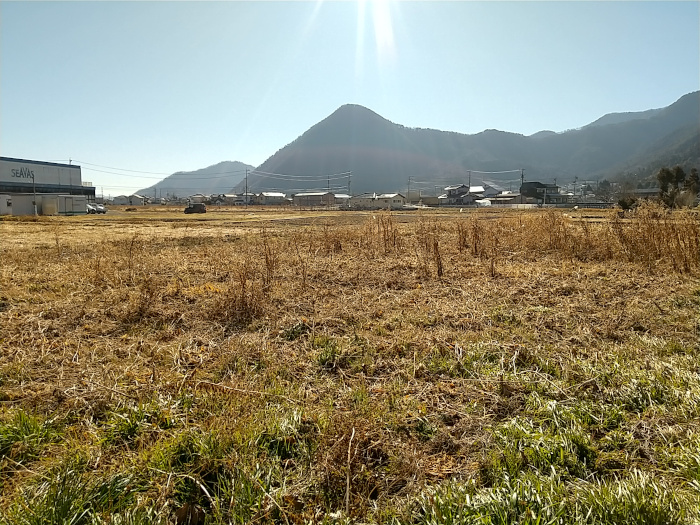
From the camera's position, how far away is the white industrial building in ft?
144

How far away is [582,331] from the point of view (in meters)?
4.54

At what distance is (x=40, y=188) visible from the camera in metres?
59.8

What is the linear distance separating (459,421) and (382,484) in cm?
88

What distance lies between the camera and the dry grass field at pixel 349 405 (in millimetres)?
1935

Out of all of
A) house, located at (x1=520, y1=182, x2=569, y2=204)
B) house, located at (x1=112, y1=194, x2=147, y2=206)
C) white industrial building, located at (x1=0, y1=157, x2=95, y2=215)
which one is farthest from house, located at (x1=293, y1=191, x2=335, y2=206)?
white industrial building, located at (x1=0, y1=157, x2=95, y2=215)

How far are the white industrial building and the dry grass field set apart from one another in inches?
1978

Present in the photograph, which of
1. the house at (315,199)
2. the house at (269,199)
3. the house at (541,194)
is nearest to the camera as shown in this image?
the house at (541,194)

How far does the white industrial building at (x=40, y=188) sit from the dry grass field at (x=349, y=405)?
50251 millimetres

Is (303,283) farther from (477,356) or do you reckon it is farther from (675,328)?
(675,328)

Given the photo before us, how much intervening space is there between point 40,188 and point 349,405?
250ft

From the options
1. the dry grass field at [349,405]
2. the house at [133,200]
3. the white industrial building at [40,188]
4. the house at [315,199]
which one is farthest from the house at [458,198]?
the dry grass field at [349,405]

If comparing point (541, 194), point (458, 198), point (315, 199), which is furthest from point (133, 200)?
point (541, 194)

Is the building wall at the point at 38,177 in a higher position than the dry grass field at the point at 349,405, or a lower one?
higher

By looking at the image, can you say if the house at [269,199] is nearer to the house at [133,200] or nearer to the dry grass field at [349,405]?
the house at [133,200]
